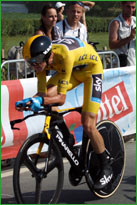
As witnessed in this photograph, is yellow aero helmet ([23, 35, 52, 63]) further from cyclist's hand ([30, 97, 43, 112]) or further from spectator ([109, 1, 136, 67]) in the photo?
spectator ([109, 1, 136, 67])

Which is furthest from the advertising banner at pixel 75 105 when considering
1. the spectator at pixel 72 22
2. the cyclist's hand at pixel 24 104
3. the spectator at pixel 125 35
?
the cyclist's hand at pixel 24 104

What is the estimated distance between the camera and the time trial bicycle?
574 centimetres

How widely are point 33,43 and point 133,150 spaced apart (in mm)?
4051

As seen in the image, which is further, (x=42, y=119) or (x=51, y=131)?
(x=42, y=119)

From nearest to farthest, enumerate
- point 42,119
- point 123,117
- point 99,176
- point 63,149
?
point 63,149 → point 99,176 → point 42,119 → point 123,117

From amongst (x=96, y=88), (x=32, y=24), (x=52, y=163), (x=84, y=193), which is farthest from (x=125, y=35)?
(x=32, y=24)

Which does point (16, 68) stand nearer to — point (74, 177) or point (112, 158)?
point (112, 158)

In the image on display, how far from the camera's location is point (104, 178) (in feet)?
21.5

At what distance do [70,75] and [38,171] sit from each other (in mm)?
1060

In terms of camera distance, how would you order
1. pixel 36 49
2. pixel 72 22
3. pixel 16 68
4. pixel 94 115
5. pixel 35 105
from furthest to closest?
pixel 72 22 → pixel 16 68 → pixel 94 115 → pixel 36 49 → pixel 35 105

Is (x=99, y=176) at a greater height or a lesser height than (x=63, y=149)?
lesser

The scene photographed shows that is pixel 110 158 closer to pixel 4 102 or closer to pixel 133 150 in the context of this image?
pixel 4 102

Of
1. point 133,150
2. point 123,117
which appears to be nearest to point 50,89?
point 133,150

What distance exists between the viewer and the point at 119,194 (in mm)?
6754
